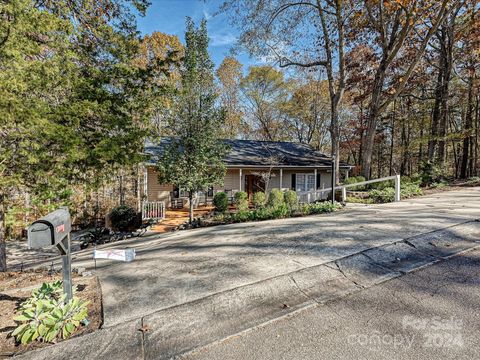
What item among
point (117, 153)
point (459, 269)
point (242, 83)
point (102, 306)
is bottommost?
point (102, 306)

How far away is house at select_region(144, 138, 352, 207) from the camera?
14.2 meters

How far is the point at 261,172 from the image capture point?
15742 mm

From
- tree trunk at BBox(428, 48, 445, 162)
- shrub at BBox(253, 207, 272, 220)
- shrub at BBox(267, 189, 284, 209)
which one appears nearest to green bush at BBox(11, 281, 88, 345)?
shrub at BBox(253, 207, 272, 220)

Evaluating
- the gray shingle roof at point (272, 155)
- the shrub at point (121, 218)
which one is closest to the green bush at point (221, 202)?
the gray shingle roof at point (272, 155)

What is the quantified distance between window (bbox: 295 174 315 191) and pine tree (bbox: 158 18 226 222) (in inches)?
340

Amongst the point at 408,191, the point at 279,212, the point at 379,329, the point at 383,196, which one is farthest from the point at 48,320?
the point at 408,191

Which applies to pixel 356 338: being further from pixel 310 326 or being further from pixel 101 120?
pixel 101 120

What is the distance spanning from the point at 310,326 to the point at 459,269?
2.31 meters

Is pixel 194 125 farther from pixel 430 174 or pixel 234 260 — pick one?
pixel 430 174

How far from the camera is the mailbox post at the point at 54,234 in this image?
1.92 metres

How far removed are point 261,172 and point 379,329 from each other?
45.2 feet

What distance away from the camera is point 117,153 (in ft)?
14.9

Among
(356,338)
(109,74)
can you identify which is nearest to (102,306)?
(356,338)

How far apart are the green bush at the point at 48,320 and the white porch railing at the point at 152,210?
872 cm
